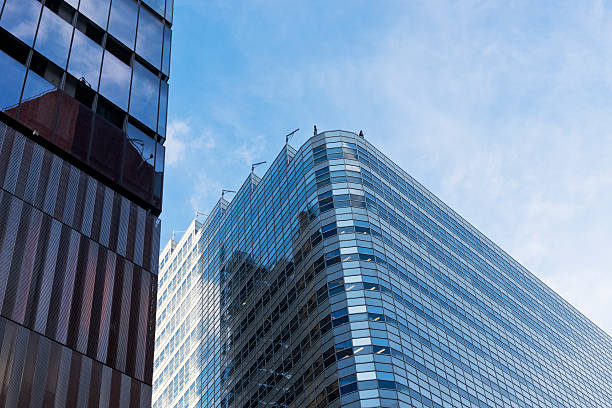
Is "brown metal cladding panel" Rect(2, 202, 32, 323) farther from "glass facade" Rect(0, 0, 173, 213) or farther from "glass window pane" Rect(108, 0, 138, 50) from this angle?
"glass window pane" Rect(108, 0, 138, 50)

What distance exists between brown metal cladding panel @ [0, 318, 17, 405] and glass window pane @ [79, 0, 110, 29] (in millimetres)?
21251

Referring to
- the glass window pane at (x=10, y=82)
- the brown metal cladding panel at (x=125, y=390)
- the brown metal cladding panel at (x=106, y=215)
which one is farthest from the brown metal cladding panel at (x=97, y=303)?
the glass window pane at (x=10, y=82)

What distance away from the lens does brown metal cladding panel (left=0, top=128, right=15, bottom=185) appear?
1256 inches

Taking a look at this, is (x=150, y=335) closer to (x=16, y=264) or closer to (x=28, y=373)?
(x=16, y=264)

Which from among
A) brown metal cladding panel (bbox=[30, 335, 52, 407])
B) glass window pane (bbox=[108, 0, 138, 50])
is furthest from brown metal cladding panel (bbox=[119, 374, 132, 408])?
glass window pane (bbox=[108, 0, 138, 50])

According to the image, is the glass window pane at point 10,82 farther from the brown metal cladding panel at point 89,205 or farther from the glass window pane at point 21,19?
the brown metal cladding panel at point 89,205

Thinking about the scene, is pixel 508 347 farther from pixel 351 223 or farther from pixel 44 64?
pixel 44 64

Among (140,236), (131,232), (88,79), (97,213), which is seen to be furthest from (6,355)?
(88,79)

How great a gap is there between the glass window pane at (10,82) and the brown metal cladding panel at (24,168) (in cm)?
173

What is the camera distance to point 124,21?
147ft

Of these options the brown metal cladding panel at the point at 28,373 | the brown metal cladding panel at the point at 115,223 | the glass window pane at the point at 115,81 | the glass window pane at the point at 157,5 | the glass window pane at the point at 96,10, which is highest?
the glass window pane at the point at 157,5

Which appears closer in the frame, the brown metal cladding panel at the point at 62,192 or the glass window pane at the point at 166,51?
the brown metal cladding panel at the point at 62,192

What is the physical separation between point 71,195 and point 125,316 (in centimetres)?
633

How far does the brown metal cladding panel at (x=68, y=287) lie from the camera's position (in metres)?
30.0
